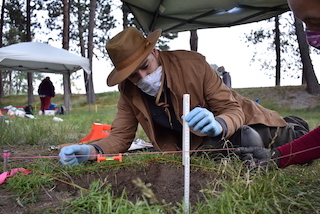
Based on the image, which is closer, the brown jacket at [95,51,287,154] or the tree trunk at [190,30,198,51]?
the brown jacket at [95,51,287,154]

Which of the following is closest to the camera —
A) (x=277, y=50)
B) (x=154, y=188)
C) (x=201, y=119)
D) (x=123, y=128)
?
(x=201, y=119)

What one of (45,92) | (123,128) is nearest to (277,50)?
(45,92)

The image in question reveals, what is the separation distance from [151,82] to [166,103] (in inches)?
8.4

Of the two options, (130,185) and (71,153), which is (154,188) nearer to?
(130,185)

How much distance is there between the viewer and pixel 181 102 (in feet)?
6.47

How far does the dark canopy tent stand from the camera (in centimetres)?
335

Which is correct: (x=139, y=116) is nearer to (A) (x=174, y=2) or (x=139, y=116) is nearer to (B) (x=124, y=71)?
(B) (x=124, y=71)

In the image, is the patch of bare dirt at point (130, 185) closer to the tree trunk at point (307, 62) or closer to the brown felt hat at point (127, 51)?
the brown felt hat at point (127, 51)

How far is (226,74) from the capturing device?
582cm

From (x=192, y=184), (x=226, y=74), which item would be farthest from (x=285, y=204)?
(x=226, y=74)

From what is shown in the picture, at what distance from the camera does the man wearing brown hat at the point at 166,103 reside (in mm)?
1688

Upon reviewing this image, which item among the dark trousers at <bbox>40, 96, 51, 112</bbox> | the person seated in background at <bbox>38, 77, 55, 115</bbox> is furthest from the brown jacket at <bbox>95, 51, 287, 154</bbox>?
the dark trousers at <bbox>40, 96, 51, 112</bbox>

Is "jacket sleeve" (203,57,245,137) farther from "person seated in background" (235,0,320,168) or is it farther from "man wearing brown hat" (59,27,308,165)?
"person seated in background" (235,0,320,168)

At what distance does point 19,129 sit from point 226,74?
13.7ft
